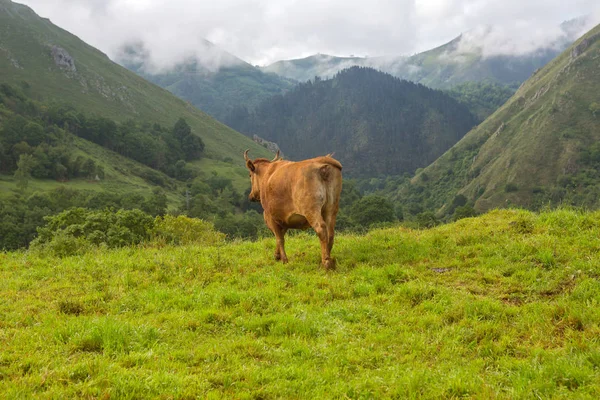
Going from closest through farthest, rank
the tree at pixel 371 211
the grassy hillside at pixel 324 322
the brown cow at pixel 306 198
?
the grassy hillside at pixel 324 322 < the brown cow at pixel 306 198 < the tree at pixel 371 211

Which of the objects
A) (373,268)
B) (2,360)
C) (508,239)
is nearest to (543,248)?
(508,239)

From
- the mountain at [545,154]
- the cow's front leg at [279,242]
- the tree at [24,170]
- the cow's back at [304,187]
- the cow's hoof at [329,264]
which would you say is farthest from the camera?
the mountain at [545,154]

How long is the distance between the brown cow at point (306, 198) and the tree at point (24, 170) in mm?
99997

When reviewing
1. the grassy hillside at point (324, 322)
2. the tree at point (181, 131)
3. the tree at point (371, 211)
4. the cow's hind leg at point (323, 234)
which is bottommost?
the tree at point (371, 211)

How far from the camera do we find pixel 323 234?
9945 mm

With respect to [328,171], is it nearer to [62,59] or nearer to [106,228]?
[106,228]

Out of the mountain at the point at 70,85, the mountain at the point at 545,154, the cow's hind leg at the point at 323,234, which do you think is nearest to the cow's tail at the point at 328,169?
the cow's hind leg at the point at 323,234

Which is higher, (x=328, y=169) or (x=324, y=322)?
(x=328, y=169)

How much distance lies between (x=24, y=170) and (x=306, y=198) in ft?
365

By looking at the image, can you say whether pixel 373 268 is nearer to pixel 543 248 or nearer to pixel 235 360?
pixel 543 248

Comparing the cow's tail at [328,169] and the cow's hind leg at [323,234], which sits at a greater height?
Result: the cow's tail at [328,169]

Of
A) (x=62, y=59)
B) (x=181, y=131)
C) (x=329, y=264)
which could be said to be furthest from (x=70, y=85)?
(x=329, y=264)

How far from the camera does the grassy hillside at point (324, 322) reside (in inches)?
188

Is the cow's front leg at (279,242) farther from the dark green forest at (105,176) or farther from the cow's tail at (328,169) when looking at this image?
the dark green forest at (105,176)
